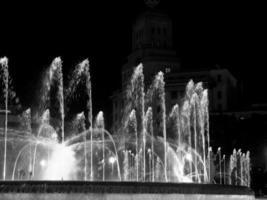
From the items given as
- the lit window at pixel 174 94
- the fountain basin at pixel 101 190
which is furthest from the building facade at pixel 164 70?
the fountain basin at pixel 101 190

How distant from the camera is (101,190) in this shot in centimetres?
1534

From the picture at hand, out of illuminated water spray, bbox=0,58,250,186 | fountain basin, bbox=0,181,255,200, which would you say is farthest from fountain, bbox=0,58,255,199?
fountain basin, bbox=0,181,255,200

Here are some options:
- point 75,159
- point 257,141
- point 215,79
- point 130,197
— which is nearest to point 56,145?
point 75,159

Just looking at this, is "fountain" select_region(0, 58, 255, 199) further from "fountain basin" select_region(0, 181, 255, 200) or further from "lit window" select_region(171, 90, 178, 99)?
"fountain basin" select_region(0, 181, 255, 200)

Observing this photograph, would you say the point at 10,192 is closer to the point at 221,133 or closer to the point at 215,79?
the point at 221,133

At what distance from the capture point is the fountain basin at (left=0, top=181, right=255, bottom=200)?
14887mm

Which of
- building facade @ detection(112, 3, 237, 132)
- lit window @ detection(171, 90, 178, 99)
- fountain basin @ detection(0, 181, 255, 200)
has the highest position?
building facade @ detection(112, 3, 237, 132)

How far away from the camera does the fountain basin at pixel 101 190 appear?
48.8 ft

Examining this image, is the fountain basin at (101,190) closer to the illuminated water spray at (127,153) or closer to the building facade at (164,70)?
the illuminated water spray at (127,153)

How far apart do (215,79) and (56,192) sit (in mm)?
66067

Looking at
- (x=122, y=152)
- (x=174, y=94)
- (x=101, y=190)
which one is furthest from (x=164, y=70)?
(x=101, y=190)

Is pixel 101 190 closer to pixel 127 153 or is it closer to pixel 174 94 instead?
pixel 127 153

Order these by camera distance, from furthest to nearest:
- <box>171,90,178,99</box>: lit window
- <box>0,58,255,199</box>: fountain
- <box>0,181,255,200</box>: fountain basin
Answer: <box>171,90,178,99</box>: lit window → <box>0,58,255,199</box>: fountain → <box>0,181,255,200</box>: fountain basin

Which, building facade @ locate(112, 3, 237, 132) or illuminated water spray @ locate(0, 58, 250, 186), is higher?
building facade @ locate(112, 3, 237, 132)
